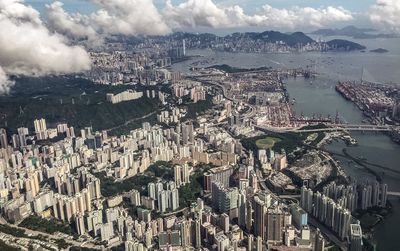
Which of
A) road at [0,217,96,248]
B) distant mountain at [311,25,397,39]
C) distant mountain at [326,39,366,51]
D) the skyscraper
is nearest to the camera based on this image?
the skyscraper

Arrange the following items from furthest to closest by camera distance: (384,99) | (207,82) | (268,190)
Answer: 1. (207,82)
2. (384,99)
3. (268,190)

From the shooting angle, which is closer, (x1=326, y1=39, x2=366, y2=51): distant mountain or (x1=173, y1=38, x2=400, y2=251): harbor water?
(x1=173, y1=38, x2=400, y2=251): harbor water

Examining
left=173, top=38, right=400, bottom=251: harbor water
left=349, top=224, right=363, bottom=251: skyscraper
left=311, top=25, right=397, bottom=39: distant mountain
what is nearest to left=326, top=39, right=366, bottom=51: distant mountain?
left=173, top=38, right=400, bottom=251: harbor water

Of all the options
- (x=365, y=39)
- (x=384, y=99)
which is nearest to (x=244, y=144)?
(x=384, y=99)

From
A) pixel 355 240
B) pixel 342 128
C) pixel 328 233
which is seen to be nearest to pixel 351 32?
pixel 342 128

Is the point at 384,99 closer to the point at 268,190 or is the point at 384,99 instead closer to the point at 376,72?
the point at 376,72

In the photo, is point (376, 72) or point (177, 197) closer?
point (177, 197)

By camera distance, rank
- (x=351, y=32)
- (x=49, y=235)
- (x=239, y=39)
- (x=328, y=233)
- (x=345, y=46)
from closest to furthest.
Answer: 1. (x=328, y=233)
2. (x=49, y=235)
3. (x=345, y=46)
4. (x=239, y=39)
5. (x=351, y=32)

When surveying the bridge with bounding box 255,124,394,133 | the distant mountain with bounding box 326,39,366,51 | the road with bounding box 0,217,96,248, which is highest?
the distant mountain with bounding box 326,39,366,51

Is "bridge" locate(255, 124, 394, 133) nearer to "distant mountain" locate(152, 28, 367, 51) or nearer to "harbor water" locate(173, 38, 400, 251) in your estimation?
"harbor water" locate(173, 38, 400, 251)

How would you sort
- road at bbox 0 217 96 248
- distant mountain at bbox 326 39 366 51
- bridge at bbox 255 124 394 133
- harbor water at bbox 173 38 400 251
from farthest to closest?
distant mountain at bbox 326 39 366 51
bridge at bbox 255 124 394 133
harbor water at bbox 173 38 400 251
road at bbox 0 217 96 248

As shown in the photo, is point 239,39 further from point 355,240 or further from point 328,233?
point 355,240
